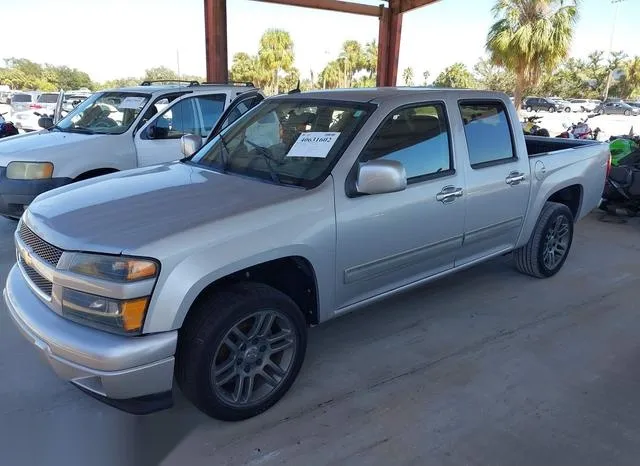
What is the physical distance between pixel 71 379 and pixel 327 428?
131cm

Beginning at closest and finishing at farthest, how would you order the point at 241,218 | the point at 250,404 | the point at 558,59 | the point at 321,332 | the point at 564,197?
the point at 241,218 → the point at 250,404 → the point at 321,332 → the point at 564,197 → the point at 558,59

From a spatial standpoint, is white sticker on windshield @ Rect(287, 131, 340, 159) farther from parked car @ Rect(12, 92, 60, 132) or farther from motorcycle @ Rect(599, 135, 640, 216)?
parked car @ Rect(12, 92, 60, 132)

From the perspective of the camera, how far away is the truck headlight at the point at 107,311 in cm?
226

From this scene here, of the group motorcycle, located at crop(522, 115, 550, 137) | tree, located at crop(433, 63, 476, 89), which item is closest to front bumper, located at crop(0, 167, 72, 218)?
motorcycle, located at crop(522, 115, 550, 137)

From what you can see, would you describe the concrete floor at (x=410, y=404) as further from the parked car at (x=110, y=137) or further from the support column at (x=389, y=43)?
the support column at (x=389, y=43)

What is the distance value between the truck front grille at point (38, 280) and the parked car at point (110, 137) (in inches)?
95.9

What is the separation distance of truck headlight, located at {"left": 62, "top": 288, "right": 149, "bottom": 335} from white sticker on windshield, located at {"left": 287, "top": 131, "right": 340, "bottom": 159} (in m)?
1.38

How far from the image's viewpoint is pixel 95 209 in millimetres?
2742

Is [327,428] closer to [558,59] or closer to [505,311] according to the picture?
[505,311]

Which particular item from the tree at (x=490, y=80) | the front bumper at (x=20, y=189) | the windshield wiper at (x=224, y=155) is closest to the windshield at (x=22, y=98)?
the front bumper at (x=20, y=189)

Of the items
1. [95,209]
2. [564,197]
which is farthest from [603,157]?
[95,209]

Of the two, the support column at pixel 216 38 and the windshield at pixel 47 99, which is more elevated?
the support column at pixel 216 38

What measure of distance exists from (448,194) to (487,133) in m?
0.82

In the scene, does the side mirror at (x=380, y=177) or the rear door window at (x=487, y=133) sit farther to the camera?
the rear door window at (x=487, y=133)
